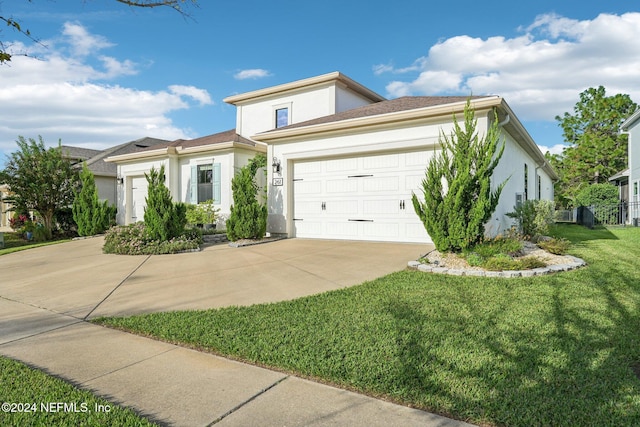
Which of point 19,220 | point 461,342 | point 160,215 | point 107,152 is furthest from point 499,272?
point 19,220

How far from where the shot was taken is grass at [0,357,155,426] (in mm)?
2100

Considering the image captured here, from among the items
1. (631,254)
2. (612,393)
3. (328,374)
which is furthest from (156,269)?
(631,254)

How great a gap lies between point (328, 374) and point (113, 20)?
26.3 ft

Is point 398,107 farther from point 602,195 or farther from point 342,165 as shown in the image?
point 602,195

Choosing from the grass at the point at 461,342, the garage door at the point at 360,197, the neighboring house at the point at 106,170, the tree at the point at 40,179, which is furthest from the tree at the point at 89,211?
the grass at the point at 461,342

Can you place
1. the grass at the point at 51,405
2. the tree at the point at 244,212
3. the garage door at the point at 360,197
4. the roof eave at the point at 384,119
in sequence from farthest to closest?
1. the tree at the point at 244,212
2. the garage door at the point at 360,197
3. the roof eave at the point at 384,119
4. the grass at the point at 51,405

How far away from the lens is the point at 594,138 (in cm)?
2591

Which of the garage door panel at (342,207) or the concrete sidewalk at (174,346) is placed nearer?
the concrete sidewalk at (174,346)

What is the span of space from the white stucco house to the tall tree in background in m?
16.0

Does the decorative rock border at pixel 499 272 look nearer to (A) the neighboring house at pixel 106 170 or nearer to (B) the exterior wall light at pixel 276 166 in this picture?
(B) the exterior wall light at pixel 276 166

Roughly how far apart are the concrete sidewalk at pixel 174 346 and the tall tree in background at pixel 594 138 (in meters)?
25.4

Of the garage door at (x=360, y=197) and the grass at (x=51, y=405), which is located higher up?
the garage door at (x=360, y=197)

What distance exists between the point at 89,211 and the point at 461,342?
48.1 feet

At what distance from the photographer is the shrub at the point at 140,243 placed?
30.0 ft
